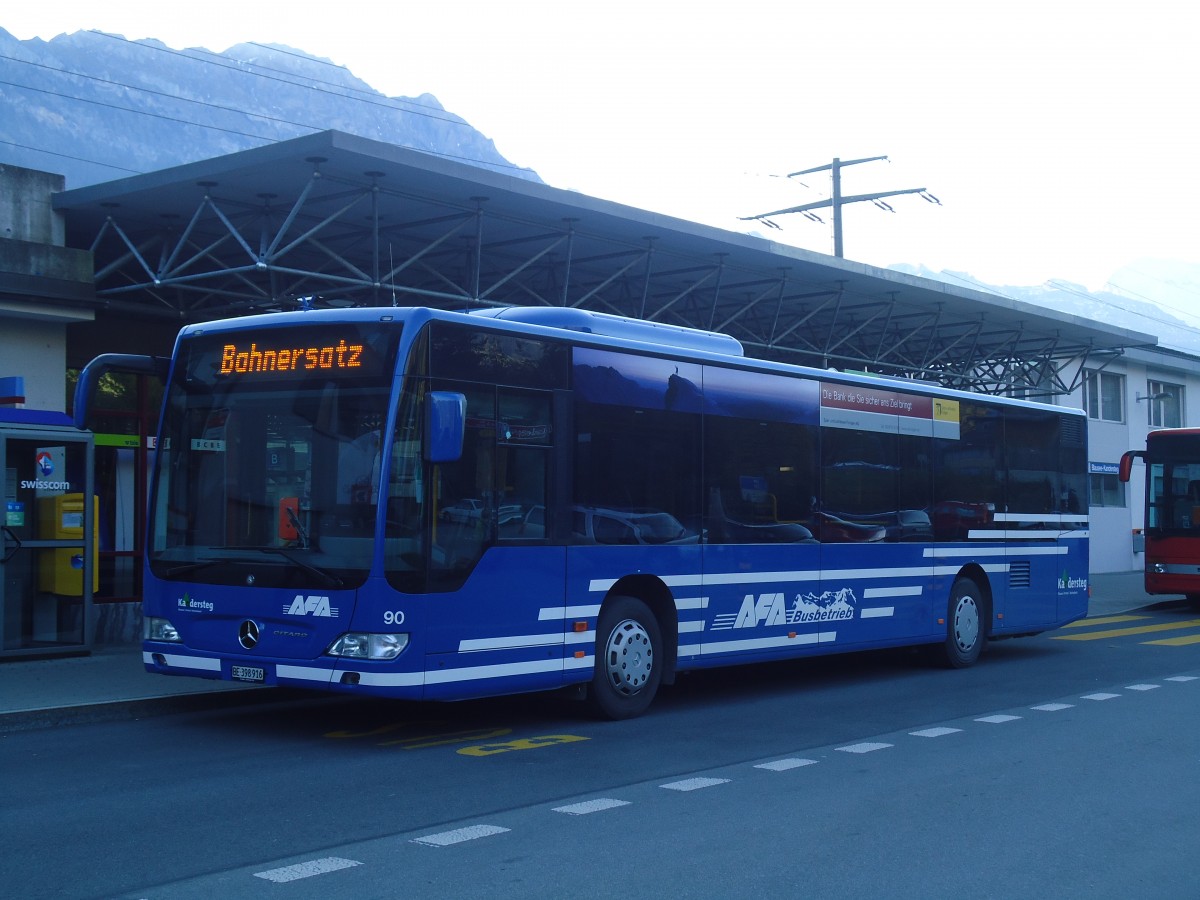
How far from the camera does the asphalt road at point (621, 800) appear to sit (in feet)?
19.2

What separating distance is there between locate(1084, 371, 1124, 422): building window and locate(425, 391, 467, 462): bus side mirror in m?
28.7

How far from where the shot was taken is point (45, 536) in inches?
520

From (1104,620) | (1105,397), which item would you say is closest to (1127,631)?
(1104,620)

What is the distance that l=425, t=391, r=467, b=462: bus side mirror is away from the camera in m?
8.69

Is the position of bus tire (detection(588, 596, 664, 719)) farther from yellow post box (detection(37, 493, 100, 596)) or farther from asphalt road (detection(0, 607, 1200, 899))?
yellow post box (detection(37, 493, 100, 596))

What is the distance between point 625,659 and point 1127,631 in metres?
12.3

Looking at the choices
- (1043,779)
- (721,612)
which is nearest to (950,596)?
(721,612)

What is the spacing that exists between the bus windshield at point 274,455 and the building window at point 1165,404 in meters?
32.3

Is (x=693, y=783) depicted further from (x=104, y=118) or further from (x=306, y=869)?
(x=104, y=118)

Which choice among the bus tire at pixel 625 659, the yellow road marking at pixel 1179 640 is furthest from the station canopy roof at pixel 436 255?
the yellow road marking at pixel 1179 640

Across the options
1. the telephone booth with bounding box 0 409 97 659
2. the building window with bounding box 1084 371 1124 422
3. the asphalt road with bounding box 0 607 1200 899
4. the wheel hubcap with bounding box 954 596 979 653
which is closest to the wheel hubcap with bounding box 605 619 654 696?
the asphalt road with bounding box 0 607 1200 899

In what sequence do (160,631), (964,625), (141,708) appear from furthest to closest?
1. (964,625)
2. (141,708)
3. (160,631)

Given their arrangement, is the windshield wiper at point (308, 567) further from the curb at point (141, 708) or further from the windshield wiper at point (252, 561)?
the curb at point (141, 708)

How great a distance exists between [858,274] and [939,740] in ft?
40.6
